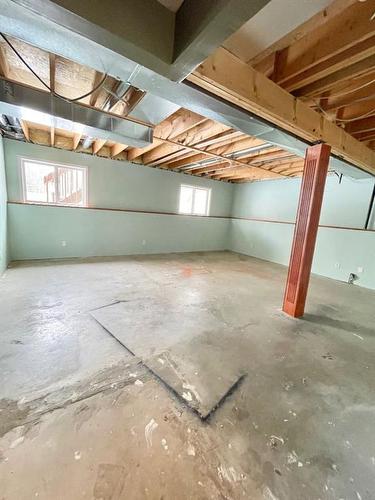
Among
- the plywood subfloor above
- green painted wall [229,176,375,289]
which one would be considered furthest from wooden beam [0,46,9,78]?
green painted wall [229,176,375,289]

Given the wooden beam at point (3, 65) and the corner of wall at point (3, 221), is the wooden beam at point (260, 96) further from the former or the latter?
the corner of wall at point (3, 221)

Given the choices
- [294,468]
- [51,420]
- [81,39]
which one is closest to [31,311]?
[51,420]

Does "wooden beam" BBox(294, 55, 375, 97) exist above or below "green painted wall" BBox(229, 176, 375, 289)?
above

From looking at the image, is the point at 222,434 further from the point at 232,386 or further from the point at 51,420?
the point at 51,420

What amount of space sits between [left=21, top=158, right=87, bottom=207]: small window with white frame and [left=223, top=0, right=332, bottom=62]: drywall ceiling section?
4.31 meters

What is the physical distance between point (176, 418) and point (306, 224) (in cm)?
244

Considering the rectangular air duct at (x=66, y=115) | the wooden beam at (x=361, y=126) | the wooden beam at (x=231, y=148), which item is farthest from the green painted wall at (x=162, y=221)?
the wooden beam at (x=361, y=126)

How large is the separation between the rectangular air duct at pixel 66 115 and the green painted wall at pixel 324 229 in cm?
457

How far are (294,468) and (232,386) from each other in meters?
0.55

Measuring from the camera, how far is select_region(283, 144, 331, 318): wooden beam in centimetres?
254

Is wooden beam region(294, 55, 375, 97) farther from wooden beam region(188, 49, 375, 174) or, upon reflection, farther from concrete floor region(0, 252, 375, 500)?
concrete floor region(0, 252, 375, 500)

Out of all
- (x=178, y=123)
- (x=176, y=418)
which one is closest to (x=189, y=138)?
(x=178, y=123)

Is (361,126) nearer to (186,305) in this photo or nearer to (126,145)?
(186,305)

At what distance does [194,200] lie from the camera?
7.00 metres
